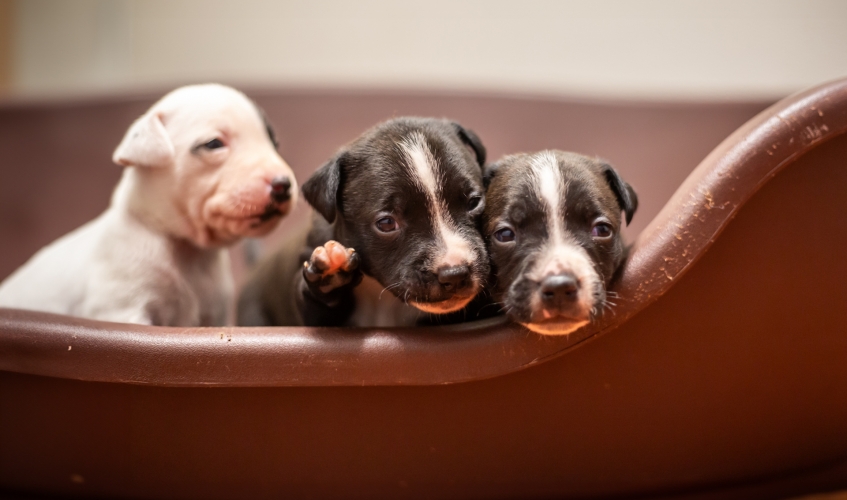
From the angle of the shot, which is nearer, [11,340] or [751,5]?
[11,340]

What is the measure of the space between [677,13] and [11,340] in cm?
386

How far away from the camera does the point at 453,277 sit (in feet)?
5.40

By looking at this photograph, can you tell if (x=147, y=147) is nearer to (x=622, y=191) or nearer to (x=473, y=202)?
(x=473, y=202)

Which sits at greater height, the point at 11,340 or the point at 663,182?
the point at 663,182

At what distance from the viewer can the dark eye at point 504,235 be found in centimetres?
178

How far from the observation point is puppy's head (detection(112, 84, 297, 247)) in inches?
83.6

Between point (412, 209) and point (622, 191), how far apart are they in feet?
1.98

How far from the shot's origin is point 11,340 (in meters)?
1.64

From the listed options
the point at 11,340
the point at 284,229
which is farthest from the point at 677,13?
the point at 11,340

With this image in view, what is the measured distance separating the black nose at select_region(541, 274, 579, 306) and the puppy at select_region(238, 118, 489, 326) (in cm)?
21

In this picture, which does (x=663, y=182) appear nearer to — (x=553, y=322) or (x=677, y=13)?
(x=677, y=13)

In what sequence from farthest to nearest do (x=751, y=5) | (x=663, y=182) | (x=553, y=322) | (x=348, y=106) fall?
(x=751, y=5)
(x=348, y=106)
(x=663, y=182)
(x=553, y=322)

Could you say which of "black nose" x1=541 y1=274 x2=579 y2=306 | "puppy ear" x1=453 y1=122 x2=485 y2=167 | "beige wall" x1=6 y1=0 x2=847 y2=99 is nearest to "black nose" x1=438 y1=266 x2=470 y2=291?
"black nose" x1=541 y1=274 x2=579 y2=306

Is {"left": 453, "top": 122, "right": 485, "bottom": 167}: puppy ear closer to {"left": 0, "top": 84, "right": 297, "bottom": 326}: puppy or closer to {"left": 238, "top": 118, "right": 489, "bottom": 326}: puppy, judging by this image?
{"left": 238, "top": 118, "right": 489, "bottom": 326}: puppy
